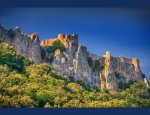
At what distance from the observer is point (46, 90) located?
12.6 m

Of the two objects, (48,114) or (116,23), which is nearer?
(48,114)

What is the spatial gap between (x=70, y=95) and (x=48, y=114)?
A: 352 centimetres

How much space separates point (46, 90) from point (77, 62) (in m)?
4.47

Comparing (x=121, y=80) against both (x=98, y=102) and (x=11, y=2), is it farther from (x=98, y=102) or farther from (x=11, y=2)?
(x=11, y=2)

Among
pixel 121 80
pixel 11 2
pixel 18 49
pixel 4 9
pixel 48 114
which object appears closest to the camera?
pixel 48 114

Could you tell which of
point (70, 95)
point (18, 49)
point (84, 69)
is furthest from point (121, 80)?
point (70, 95)

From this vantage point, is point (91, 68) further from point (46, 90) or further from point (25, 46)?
point (46, 90)

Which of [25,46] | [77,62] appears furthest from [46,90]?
[77,62]

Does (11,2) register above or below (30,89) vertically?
above

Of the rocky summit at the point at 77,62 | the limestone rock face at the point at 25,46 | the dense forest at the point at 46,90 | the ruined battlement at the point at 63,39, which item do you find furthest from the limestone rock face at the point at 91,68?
the ruined battlement at the point at 63,39

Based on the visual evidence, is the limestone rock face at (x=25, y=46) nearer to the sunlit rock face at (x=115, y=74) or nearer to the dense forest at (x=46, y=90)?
the dense forest at (x=46, y=90)

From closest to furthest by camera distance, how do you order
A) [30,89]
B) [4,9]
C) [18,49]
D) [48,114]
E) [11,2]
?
[48,114] < [11,2] < [4,9] < [30,89] < [18,49]

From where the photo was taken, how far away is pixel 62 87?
13594mm

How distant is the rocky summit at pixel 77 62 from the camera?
15.4m
